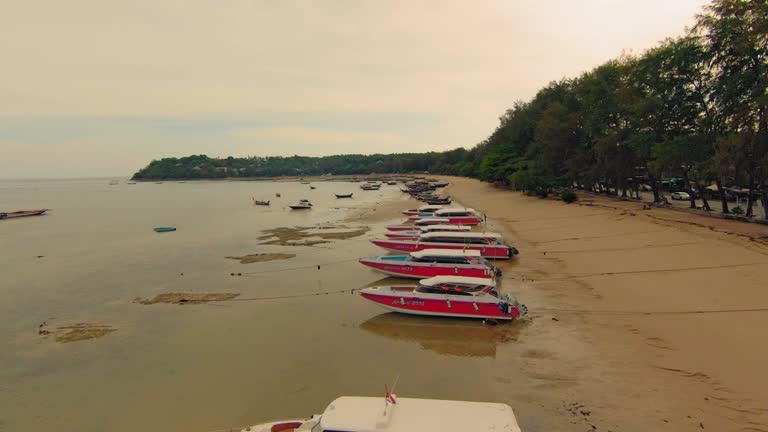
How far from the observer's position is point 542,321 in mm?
18406

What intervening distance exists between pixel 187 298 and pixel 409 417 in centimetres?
2009

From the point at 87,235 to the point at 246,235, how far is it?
21.5 m

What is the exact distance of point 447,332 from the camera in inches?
720

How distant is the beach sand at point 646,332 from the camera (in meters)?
11.6

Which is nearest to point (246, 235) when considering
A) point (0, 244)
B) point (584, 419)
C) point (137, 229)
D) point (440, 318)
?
point (137, 229)

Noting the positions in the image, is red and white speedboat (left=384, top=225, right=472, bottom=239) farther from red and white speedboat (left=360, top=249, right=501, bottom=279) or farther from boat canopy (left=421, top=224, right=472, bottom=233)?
red and white speedboat (left=360, top=249, right=501, bottom=279)

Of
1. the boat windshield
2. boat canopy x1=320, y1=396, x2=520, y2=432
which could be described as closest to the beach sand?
the boat windshield

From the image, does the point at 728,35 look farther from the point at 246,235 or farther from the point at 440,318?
the point at 246,235

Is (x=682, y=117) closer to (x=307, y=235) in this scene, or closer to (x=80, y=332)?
(x=307, y=235)

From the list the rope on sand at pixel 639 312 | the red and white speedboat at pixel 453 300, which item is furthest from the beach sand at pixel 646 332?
the red and white speedboat at pixel 453 300

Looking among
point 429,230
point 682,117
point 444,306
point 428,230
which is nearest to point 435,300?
point 444,306

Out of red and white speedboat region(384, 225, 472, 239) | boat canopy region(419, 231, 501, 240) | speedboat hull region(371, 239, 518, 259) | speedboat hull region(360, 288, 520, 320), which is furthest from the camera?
red and white speedboat region(384, 225, 472, 239)

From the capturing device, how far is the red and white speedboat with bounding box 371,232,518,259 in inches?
1172

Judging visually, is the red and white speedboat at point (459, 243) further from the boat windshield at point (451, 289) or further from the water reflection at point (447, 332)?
the water reflection at point (447, 332)
